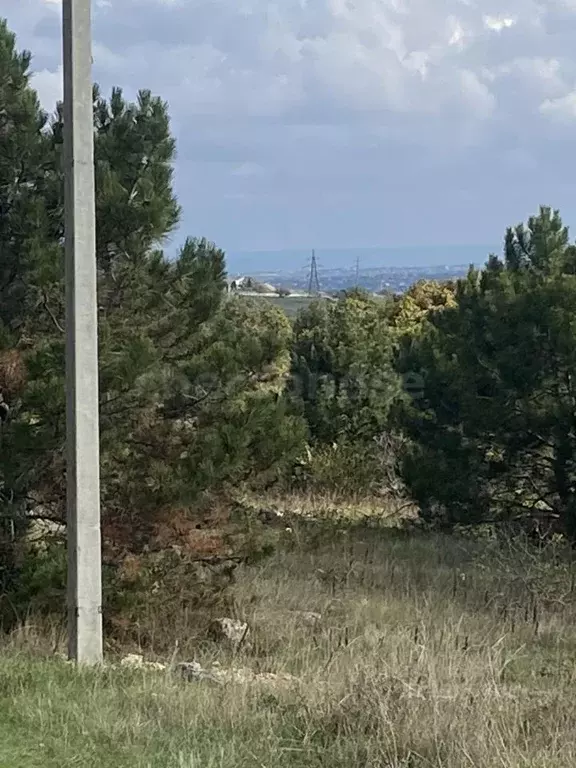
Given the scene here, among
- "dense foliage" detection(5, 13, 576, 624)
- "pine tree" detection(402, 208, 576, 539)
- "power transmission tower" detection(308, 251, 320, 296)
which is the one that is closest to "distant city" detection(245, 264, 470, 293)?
"power transmission tower" detection(308, 251, 320, 296)

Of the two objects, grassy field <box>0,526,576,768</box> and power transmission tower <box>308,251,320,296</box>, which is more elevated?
power transmission tower <box>308,251,320,296</box>

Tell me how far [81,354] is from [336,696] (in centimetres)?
258

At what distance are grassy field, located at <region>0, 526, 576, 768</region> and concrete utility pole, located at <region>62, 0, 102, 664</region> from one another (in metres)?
0.35

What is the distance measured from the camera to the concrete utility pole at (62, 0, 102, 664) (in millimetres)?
6379

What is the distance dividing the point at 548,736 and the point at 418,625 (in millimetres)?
3048

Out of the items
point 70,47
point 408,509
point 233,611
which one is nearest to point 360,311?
point 408,509

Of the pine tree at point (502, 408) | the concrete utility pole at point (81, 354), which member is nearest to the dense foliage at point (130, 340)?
the concrete utility pole at point (81, 354)

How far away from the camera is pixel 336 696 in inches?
204

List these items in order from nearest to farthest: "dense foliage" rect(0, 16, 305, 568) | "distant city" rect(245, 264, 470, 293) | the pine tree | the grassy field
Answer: the grassy field
"dense foliage" rect(0, 16, 305, 568)
the pine tree
"distant city" rect(245, 264, 470, 293)

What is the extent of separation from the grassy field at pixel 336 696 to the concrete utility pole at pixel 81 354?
347mm

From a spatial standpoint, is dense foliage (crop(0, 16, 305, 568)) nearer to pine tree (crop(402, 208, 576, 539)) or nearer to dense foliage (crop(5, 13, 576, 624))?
dense foliage (crop(5, 13, 576, 624))

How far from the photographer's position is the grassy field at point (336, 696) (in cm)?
447

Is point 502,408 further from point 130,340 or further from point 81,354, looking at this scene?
point 81,354

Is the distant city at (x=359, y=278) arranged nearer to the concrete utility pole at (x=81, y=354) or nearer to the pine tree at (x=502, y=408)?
the pine tree at (x=502, y=408)
